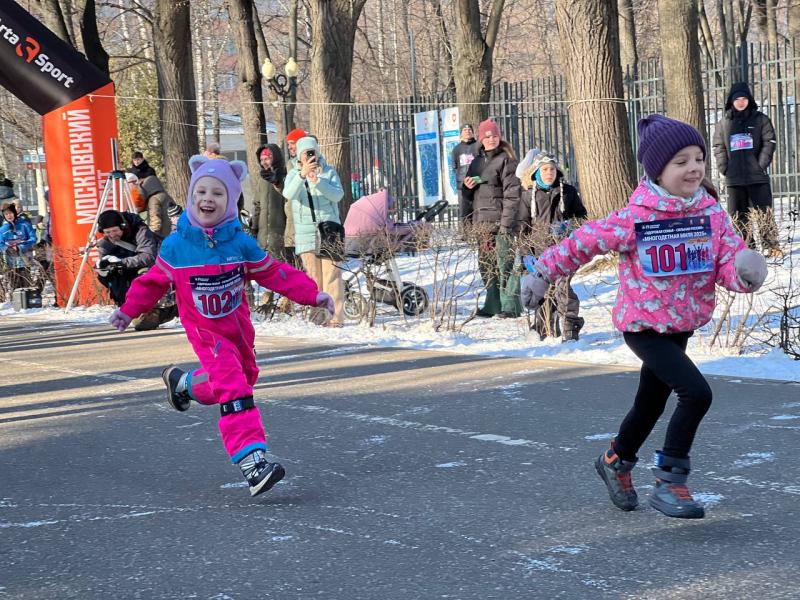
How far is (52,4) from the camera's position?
79.8 feet

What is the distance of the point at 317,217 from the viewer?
13.6 metres

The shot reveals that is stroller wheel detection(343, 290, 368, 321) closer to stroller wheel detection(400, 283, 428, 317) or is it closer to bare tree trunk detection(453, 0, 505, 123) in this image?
stroller wheel detection(400, 283, 428, 317)

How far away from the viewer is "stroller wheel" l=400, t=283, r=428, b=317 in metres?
14.1

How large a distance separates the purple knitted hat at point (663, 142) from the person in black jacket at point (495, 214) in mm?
6866

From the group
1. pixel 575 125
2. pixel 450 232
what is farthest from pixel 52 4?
pixel 450 232

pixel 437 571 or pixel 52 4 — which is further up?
pixel 52 4

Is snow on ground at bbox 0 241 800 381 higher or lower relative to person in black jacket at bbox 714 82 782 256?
lower

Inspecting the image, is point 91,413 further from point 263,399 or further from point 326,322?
point 326,322

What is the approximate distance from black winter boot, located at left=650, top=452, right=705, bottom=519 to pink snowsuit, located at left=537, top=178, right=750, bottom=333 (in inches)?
21.4

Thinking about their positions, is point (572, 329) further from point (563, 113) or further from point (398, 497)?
point (563, 113)

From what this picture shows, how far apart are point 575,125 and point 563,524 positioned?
38.9ft

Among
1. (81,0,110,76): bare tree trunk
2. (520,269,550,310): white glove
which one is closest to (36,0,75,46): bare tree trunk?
(81,0,110,76): bare tree trunk

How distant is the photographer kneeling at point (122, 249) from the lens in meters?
13.8

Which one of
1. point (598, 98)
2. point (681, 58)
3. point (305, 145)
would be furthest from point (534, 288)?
point (681, 58)
